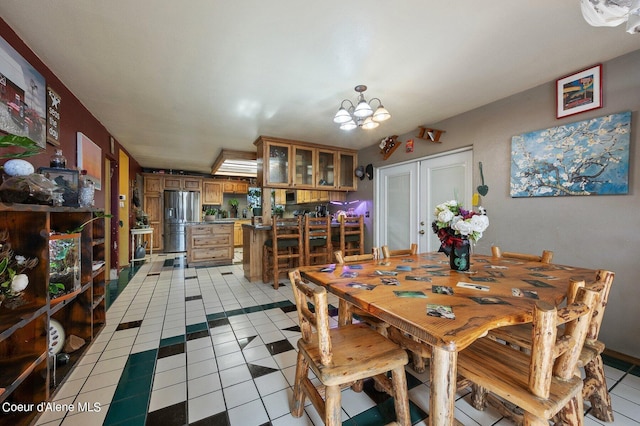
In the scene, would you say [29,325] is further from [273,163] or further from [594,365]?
[273,163]

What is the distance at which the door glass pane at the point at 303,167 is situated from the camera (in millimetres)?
4078

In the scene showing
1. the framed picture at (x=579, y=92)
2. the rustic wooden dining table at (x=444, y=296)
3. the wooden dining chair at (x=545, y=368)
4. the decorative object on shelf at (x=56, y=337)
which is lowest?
the decorative object on shelf at (x=56, y=337)

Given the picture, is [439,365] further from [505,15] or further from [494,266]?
[505,15]

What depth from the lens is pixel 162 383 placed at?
1.56 m

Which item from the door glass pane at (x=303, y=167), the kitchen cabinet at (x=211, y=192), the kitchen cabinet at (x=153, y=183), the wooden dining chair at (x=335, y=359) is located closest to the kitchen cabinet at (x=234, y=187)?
the kitchen cabinet at (x=211, y=192)

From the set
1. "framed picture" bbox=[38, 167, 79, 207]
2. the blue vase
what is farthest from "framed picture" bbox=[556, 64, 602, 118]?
"framed picture" bbox=[38, 167, 79, 207]

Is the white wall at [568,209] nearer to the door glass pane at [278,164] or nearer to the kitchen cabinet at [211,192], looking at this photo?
the door glass pane at [278,164]

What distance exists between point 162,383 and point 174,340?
0.58 m

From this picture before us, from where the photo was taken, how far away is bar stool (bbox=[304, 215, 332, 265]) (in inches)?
143

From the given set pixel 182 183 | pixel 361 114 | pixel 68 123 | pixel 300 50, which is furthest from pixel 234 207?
pixel 300 50

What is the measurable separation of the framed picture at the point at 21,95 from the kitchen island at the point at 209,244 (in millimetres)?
3056

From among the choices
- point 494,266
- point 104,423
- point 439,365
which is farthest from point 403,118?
point 104,423

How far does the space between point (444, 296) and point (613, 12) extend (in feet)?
4.25

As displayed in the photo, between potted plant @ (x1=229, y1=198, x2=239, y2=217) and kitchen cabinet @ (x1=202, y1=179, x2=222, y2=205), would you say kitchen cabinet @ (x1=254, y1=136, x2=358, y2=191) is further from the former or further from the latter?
potted plant @ (x1=229, y1=198, x2=239, y2=217)
